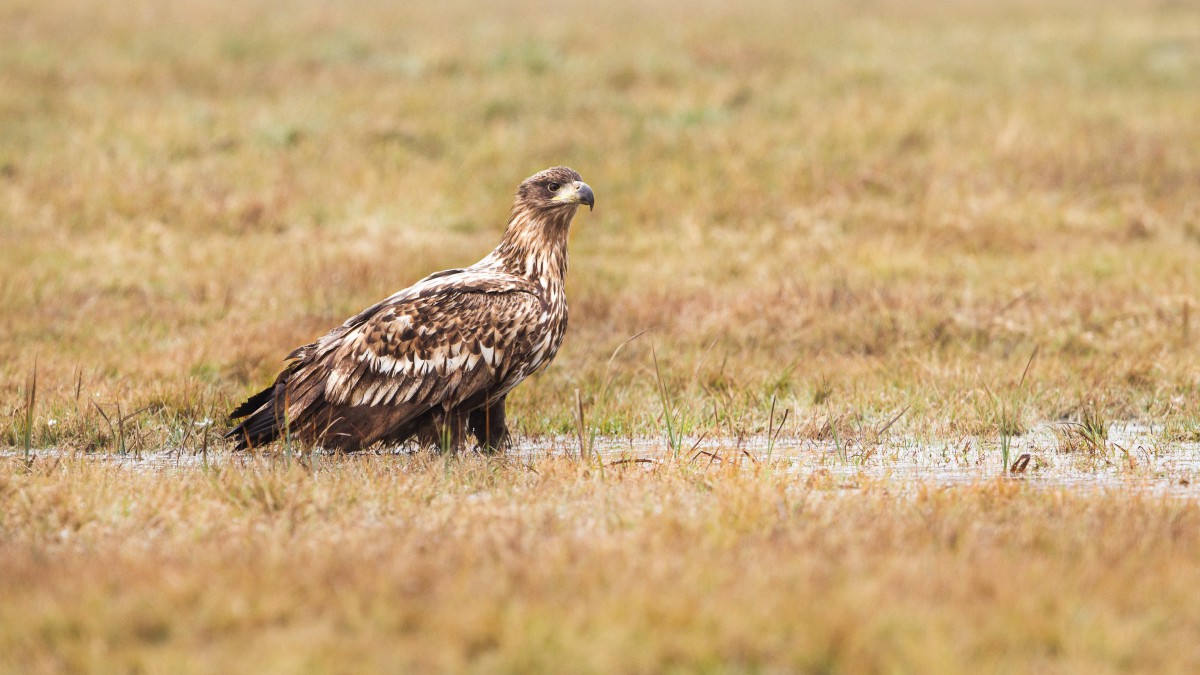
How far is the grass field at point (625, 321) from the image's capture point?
14.8 ft

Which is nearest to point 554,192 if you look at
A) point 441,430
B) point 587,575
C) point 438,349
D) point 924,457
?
point 438,349

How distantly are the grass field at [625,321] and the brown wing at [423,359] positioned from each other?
43cm

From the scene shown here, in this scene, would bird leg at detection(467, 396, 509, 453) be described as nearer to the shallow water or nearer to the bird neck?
the shallow water

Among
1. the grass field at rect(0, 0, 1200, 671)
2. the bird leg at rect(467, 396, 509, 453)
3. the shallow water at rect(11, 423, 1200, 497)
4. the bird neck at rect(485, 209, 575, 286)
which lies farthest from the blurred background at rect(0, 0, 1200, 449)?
the bird neck at rect(485, 209, 575, 286)

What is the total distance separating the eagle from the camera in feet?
24.8

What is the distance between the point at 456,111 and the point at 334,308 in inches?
276

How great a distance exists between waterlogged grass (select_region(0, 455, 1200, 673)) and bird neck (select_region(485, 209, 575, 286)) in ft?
6.11

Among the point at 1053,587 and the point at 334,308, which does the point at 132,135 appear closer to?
the point at 334,308

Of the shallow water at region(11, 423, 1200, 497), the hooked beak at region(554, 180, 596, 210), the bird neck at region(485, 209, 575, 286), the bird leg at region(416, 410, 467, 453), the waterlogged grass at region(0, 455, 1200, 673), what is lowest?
the shallow water at region(11, 423, 1200, 497)

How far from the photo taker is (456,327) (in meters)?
7.56

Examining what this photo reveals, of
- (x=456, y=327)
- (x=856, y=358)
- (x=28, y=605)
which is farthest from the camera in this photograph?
(x=856, y=358)

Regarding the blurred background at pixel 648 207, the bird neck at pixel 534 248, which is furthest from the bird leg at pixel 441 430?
the bird neck at pixel 534 248

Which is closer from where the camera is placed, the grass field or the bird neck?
the grass field

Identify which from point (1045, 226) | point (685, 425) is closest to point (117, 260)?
point (685, 425)
